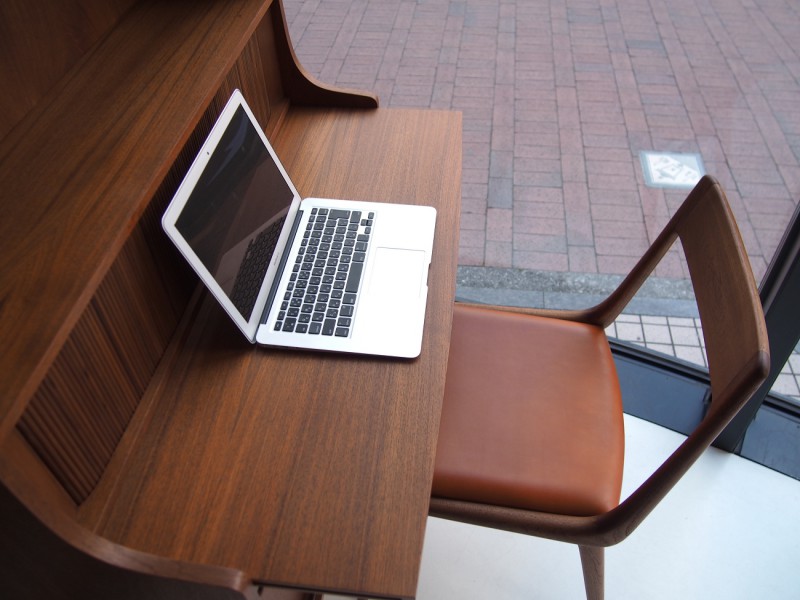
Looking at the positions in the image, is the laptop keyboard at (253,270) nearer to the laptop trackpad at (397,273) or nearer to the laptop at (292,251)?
the laptop at (292,251)

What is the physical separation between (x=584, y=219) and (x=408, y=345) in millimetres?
1257

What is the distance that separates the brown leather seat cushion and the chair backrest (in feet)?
0.37

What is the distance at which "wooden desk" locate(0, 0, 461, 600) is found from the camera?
726 millimetres

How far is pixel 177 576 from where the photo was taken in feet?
2.43

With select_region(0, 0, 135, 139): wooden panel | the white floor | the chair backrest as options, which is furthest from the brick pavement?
select_region(0, 0, 135, 139): wooden panel

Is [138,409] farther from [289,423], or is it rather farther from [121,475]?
[289,423]

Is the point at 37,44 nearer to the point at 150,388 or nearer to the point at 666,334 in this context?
the point at 150,388

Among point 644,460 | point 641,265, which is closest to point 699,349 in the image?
point 644,460

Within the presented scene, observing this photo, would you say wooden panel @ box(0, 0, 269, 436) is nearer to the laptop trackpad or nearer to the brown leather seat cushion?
the laptop trackpad

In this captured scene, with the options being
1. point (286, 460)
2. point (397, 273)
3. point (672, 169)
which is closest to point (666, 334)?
point (672, 169)

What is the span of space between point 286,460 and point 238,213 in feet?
1.34

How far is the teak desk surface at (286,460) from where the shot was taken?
30.9 inches

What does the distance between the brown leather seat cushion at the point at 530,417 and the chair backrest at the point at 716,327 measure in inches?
4.5

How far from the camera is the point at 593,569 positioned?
1.25m
